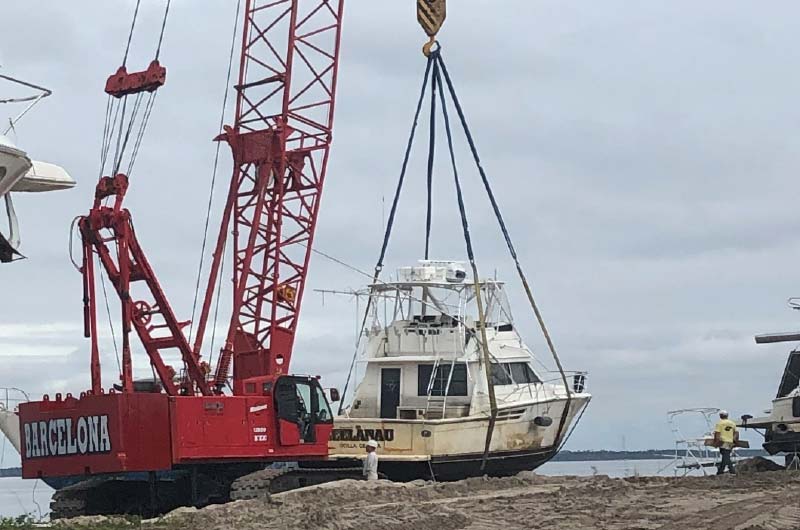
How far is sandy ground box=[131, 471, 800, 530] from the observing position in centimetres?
1830

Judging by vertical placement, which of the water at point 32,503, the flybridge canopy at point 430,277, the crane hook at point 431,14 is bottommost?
the water at point 32,503

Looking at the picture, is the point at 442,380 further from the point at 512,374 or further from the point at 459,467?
the point at 459,467

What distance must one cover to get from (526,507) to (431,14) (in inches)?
610

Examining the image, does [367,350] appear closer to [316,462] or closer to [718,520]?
[316,462]

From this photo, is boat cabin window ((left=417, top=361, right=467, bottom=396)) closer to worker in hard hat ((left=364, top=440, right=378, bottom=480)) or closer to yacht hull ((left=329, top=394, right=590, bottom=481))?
yacht hull ((left=329, top=394, right=590, bottom=481))

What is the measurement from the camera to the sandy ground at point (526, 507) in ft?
60.0

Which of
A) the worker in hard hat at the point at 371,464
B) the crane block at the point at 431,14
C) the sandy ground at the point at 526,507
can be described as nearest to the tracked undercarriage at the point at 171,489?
the worker in hard hat at the point at 371,464

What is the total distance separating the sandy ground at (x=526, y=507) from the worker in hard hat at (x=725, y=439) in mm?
2814

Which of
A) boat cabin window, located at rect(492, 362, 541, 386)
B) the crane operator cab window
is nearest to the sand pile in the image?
the crane operator cab window

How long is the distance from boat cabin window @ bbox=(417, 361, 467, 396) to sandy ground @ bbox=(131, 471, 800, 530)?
6524 millimetres

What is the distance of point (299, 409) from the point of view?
26.8m

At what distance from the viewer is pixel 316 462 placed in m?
28.2

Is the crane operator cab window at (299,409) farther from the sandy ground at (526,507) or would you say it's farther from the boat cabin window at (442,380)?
the boat cabin window at (442,380)

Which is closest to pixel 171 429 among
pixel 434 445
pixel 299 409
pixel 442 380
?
pixel 299 409
